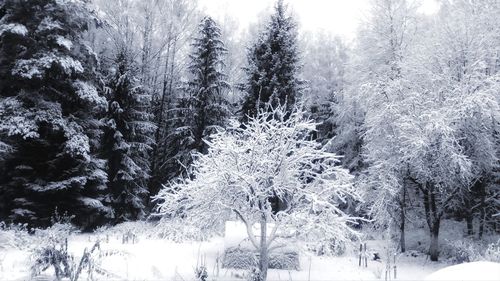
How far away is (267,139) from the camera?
34.0 feet

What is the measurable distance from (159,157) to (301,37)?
16143 mm

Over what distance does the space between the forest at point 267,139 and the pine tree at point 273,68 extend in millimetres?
104

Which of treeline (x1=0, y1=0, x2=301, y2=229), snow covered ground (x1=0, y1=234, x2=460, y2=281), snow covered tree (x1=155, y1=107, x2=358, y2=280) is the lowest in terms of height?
snow covered ground (x1=0, y1=234, x2=460, y2=281)

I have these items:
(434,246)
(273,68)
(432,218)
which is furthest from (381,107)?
(273,68)

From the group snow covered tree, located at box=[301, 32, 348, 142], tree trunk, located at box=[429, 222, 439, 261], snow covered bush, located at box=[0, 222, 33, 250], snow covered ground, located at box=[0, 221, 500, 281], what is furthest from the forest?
snow covered tree, located at box=[301, 32, 348, 142]

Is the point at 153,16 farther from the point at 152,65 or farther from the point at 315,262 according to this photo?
the point at 315,262

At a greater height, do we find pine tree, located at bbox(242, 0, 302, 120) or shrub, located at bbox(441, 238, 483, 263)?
pine tree, located at bbox(242, 0, 302, 120)

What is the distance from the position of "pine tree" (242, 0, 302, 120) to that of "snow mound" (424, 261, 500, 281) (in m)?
14.7

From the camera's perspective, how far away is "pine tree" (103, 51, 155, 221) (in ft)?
59.4

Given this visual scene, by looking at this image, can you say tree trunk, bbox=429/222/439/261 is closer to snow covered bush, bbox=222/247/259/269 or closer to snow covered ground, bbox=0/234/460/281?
snow covered ground, bbox=0/234/460/281

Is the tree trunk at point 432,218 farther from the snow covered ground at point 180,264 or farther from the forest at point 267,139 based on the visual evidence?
the snow covered ground at point 180,264

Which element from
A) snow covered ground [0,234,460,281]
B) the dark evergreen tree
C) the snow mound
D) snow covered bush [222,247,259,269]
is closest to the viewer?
the snow mound

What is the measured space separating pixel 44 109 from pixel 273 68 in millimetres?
11158

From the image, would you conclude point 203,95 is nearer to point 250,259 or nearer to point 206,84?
point 206,84
